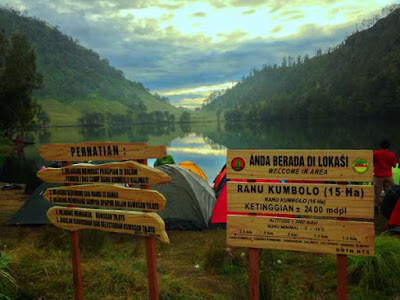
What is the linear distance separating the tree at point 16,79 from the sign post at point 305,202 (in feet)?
134

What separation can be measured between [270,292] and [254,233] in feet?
4.69

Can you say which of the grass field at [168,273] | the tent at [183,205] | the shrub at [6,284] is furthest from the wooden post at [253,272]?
the tent at [183,205]

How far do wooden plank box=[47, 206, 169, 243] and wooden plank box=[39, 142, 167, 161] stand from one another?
0.70m

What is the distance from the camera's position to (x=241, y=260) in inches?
266

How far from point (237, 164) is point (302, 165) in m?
0.74

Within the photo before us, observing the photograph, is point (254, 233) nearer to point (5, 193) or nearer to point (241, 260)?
point (241, 260)

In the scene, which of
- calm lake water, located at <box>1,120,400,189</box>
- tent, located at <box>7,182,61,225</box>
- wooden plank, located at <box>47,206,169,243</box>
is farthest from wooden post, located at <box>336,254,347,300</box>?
calm lake water, located at <box>1,120,400,189</box>

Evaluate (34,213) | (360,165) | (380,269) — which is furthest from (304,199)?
(34,213)

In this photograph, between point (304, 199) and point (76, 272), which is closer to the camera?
point (304, 199)

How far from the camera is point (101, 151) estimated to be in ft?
14.8

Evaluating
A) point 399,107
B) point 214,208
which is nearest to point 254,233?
point 214,208

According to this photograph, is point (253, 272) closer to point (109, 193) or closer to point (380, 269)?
point (109, 193)

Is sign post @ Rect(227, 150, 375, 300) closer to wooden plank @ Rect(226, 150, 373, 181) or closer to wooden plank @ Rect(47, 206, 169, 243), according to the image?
wooden plank @ Rect(226, 150, 373, 181)

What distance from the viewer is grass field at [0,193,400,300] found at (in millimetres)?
4926
